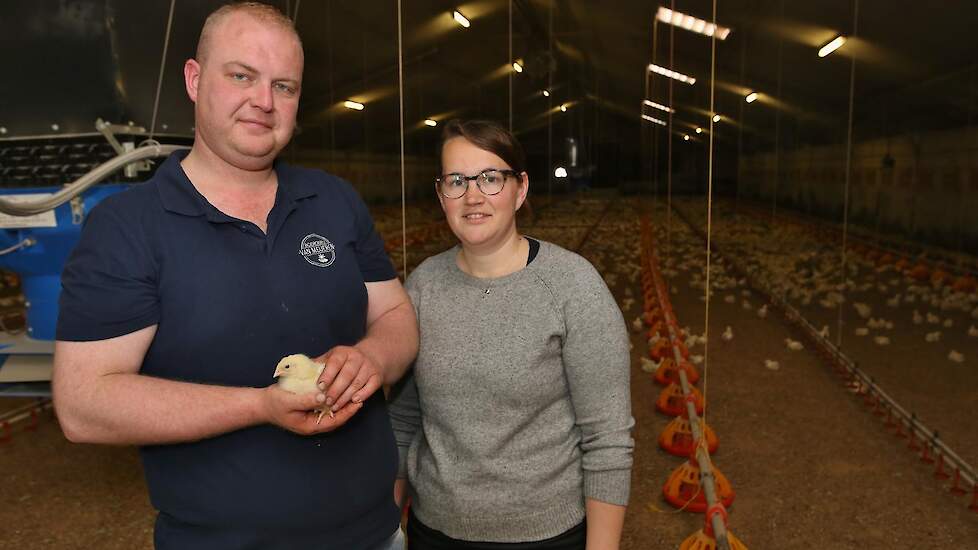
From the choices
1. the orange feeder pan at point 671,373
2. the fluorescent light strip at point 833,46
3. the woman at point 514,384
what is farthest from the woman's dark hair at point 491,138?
the fluorescent light strip at point 833,46

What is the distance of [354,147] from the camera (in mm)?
2926

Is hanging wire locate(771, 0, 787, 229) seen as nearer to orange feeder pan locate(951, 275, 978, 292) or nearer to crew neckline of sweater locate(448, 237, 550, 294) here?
orange feeder pan locate(951, 275, 978, 292)

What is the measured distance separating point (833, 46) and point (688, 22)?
845 millimetres

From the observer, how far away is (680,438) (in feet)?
10.6

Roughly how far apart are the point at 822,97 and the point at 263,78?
14.5 ft

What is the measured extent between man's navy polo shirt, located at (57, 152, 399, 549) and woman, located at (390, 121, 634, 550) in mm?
143

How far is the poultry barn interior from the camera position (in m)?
2.72

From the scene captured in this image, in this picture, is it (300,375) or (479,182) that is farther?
(479,182)

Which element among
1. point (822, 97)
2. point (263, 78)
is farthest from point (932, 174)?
point (263, 78)

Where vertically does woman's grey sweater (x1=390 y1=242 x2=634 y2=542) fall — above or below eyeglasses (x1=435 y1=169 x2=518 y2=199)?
below

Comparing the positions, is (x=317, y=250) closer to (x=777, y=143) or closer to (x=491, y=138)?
(x=491, y=138)

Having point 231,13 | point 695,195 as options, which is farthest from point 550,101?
point 231,13

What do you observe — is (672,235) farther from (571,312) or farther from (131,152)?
(571,312)

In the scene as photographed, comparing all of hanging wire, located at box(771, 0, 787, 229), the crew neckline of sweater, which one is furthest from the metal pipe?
hanging wire, located at box(771, 0, 787, 229)
